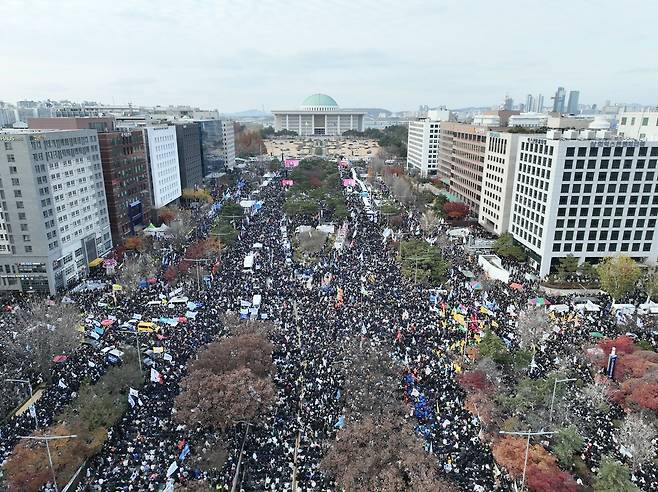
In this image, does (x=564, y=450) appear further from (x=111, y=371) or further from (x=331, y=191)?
(x=331, y=191)

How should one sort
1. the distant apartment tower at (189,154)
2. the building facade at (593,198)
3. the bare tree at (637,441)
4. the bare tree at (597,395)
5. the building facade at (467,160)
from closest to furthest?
the bare tree at (637,441)
the bare tree at (597,395)
the building facade at (593,198)
the building facade at (467,160)
the distant apartment tower at (189,154)

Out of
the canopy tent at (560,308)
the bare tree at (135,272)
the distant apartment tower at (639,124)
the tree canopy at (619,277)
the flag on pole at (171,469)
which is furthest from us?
the distant apartment tower at (639,124)

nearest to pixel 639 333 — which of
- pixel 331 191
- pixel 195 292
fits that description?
pixel 195 292

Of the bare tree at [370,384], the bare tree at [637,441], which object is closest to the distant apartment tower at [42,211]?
the bare tree at [370,384]

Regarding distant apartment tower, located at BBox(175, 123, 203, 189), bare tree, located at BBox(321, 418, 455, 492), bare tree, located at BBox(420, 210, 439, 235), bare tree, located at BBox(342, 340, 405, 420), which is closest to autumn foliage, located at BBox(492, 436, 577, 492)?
bare tree, located at BBox(321, 418, 455, 492)

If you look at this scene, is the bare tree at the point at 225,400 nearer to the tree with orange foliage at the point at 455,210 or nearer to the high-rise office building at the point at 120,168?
the high-rise office building at the point at 120,168

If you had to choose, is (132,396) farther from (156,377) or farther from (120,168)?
(120,168)

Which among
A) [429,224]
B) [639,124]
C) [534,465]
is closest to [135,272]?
[534,465]
